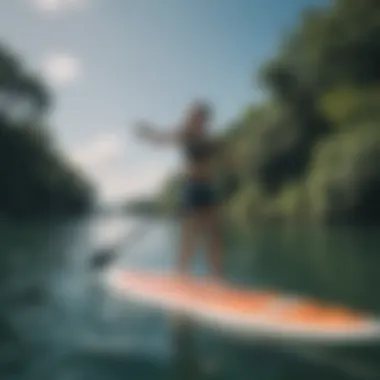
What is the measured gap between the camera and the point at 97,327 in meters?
1.75

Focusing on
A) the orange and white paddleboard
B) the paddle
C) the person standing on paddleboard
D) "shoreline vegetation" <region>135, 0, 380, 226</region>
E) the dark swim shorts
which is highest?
"shoreline vegetation" <region>135, 0, 380, 226</region>

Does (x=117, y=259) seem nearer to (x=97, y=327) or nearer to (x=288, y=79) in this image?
(x=97, y=327)

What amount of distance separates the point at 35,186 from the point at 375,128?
2.90 feet

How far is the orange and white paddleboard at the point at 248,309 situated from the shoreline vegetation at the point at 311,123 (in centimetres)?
18

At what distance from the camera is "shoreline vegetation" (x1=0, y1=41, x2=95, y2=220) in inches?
69.4

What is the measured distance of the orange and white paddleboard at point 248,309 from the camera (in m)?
1.75

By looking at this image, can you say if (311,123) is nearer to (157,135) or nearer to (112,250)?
(157,135)

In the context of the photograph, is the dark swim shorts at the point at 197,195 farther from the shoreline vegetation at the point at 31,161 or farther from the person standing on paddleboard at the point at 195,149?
the shoreline vegetation at the point at 31,161

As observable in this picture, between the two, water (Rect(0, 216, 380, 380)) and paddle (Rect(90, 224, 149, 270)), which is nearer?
water (Rect(0, 216, 380, 380))

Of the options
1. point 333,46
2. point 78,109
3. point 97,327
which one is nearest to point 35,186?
point 78,109

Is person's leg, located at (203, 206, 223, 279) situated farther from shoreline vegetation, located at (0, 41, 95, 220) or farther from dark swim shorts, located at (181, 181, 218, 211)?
shoreline vegetation, located at (0, 41, 95, 220)

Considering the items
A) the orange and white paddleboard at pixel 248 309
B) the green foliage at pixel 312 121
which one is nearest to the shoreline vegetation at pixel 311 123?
the green foliage at pixel 312 121

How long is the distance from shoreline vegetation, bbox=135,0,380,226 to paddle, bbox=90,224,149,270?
0.29 ft

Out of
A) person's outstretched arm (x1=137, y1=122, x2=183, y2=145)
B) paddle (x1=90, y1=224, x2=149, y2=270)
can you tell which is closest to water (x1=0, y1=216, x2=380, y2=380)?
paddle (x1=90, y1=224, x2=149, y2=270)
